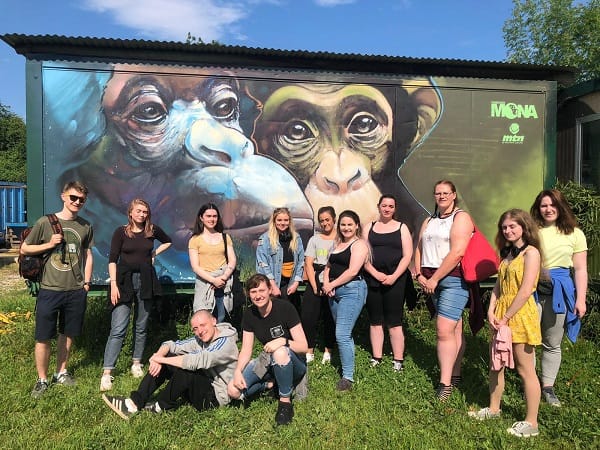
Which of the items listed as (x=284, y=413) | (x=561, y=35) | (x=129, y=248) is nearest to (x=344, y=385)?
(x=284, y=413)

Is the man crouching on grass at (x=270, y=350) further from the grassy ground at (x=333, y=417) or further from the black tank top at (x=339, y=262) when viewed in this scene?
the black tank top at (x=339, y=262)

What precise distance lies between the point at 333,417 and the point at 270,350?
2.34ft

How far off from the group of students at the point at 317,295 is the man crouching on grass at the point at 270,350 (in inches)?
0.4

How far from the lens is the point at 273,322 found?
11.8 ft

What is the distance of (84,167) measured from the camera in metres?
4.95

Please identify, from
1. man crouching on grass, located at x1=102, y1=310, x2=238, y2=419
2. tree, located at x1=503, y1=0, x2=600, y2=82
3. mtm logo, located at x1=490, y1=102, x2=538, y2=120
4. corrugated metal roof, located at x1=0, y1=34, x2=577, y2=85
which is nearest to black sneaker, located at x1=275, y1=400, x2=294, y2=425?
man crouching on grass, located at x1=102, y1=310, x2=238, y2=419

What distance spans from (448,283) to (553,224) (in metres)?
0.94

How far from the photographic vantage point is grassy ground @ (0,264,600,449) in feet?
10.3

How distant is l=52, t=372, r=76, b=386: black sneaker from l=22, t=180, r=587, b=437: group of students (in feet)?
0.07

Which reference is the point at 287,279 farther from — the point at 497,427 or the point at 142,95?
the point at 142,95

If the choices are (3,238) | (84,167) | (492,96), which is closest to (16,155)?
(3,238)

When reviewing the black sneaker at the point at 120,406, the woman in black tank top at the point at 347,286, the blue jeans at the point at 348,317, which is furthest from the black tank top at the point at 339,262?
the black sneaker at the point at 120,406

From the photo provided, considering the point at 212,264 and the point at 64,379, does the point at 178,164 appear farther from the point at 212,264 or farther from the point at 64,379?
the point at 64,379

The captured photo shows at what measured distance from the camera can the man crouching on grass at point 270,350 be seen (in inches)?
137
